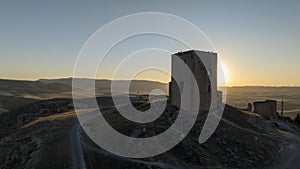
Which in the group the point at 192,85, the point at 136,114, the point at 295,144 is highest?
the point at 192,85

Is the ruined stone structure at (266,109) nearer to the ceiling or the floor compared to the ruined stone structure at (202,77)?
nearer to the floor

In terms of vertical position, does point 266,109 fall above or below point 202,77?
below

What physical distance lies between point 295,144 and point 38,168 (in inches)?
1457

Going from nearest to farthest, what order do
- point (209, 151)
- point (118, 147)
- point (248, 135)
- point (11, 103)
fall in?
point (118, 147) → point (209, 151) → point (248, 135) → point (11, 103)

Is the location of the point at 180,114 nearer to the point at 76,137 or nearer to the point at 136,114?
the point at 136,114

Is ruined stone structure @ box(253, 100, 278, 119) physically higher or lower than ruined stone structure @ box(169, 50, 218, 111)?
lower

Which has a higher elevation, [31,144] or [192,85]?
[192,85]

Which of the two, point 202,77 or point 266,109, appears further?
point 266,109

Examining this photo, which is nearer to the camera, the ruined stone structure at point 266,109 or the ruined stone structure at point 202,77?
the ruined stone structure at point 202,77

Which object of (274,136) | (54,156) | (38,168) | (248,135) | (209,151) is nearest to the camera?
(38,168)

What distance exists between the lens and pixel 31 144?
36906 mm

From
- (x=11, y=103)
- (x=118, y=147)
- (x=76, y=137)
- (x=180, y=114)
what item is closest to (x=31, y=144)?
(x=76, y=137)

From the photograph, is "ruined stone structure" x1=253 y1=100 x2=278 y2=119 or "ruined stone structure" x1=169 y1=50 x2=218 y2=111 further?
"ruined stone structure" x1=253 y1=100 x2=278 y2=119

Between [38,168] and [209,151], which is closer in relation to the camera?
[38,168]
